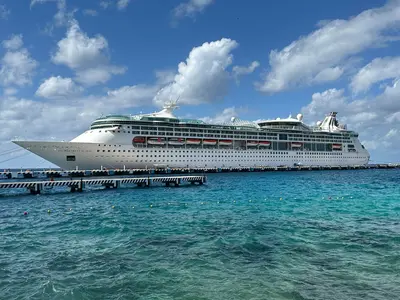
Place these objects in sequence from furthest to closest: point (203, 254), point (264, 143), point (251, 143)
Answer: point (264, 143), point (251, 143), point (203, 254)

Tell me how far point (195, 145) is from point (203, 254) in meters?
59.8

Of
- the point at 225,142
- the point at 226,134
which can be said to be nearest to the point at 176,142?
the point at 225,142

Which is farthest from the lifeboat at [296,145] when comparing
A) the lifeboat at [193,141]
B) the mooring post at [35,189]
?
the mooring post at [35,189]

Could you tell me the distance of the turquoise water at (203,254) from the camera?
381 inches

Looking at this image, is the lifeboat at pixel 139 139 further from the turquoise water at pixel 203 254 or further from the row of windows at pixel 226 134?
the turquoise water at pixel 203 254

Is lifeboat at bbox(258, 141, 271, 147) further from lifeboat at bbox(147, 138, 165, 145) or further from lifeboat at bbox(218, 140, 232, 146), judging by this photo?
lifeboat at bbox(147, 138, 165, 145)

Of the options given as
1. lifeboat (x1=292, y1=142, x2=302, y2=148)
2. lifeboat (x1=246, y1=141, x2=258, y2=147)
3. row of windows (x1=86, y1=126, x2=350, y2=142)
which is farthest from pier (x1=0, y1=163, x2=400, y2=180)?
row of windows (x1=86, y1=126, x2=350, y2=142)

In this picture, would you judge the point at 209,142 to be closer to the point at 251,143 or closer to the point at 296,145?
the point at 251,143

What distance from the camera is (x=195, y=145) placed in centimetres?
7244

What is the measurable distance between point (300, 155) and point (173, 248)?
80.4m

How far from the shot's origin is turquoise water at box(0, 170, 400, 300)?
9680mm

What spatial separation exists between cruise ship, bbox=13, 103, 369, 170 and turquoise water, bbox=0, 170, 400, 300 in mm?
36629

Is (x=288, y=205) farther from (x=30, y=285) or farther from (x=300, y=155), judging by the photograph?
(x=300, y=155)

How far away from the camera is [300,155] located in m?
89.0
